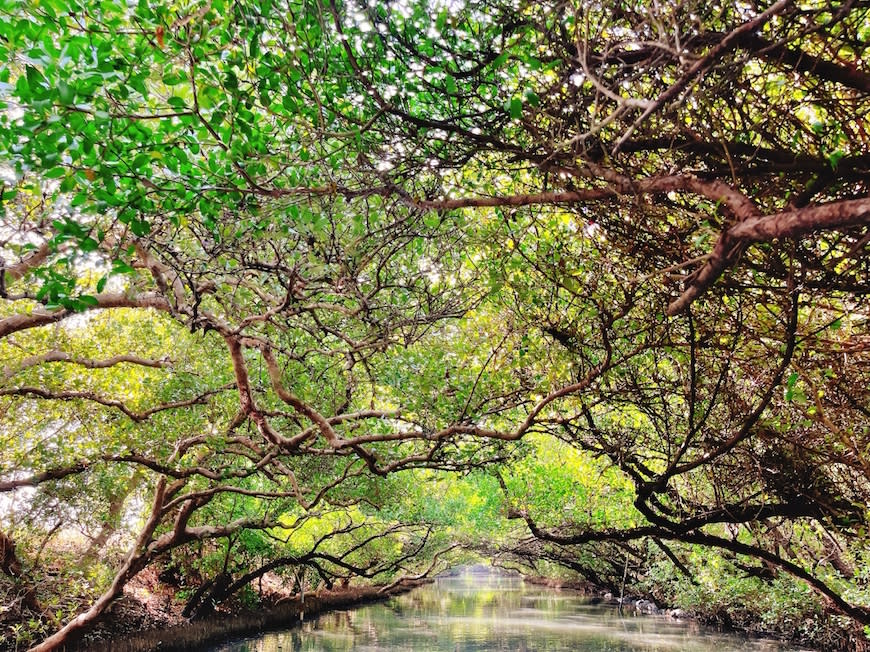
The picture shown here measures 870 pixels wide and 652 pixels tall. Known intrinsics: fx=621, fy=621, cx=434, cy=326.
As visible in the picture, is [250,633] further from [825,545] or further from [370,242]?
[370,242]

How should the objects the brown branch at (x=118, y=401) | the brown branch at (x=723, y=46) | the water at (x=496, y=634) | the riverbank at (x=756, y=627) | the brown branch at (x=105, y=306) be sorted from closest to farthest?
the brown branch at (x=723, y=46) < the brown branch at (x=105, y=306) < the brown branch at (x=118, y=401) < the riverbank at (x=756, y=627) < the water at (x=496, y=634)

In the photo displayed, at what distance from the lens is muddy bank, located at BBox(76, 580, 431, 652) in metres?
11.8

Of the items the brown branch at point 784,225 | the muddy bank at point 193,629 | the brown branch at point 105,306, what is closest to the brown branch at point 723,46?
the brown branch at point 784,225

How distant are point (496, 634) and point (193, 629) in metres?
8.29

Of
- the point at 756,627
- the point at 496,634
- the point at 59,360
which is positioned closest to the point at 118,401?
the point at 59,360

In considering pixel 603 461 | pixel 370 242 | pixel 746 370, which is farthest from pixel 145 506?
pixel 746 370

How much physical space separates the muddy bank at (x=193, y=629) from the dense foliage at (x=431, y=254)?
1.35 m

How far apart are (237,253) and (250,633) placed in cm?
1522

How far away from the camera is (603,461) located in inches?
527

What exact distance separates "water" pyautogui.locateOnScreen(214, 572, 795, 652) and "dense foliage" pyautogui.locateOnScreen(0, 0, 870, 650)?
3522 millimetres

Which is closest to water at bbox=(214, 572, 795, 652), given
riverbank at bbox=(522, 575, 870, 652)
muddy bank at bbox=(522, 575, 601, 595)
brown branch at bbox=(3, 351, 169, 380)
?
riverbank at bbox=(522, 575, 870, 652)

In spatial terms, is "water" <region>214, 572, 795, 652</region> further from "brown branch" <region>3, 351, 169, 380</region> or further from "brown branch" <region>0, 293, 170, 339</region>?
"brown branch" <region>0, 293, 170, 339</region>

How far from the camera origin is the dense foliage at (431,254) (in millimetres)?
3072

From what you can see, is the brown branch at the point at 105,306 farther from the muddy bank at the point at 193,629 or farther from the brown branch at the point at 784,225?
the muddy bank at the point at 193,629
